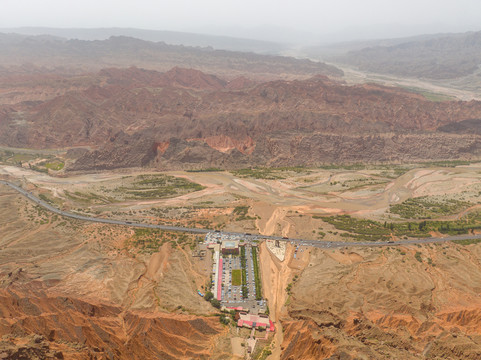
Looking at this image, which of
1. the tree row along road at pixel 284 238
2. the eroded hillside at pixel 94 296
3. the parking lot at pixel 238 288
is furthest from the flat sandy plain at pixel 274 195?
the eroded hillside at pixel 94 296

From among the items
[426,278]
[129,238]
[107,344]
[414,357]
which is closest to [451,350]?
[414,357]

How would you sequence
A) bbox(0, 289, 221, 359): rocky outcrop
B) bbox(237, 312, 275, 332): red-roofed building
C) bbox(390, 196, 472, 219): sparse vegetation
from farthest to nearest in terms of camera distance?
bbox(390, 196, 472, 219): sparse vegetation, bbox(237, 312, 275, 332): red-roofed building, bbox(0, 289, 221, 359): rocky outcrop

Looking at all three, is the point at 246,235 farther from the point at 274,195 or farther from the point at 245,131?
the point at 245,131

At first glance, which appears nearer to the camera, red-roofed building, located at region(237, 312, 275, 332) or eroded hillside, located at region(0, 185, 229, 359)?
eroded hillside, located at region(0, 185, 229, 359)

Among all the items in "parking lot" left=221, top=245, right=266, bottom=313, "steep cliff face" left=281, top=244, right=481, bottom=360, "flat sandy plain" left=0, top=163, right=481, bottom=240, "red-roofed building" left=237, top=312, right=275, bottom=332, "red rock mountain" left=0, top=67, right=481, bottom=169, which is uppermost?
"red rock mountain" left=0, top=67, right=481, bottom=169

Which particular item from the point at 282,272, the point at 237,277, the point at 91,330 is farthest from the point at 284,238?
the point at 91,330

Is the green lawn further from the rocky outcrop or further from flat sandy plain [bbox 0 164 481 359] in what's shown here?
the rocky outcrop

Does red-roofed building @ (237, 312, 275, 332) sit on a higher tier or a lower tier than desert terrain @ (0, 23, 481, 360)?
lower

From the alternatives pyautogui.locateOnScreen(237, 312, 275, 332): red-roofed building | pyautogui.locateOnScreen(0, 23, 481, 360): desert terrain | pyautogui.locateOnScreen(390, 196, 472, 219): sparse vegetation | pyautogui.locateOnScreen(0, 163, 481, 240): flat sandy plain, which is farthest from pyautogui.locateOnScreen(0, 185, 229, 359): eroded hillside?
pyautogui.locateOnScreen(390, 196, 472, 219): sparse vegetation

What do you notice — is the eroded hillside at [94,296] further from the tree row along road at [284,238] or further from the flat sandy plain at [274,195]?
the flat sandy plain at [274,195]
